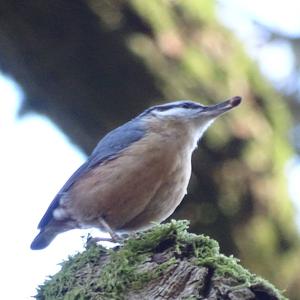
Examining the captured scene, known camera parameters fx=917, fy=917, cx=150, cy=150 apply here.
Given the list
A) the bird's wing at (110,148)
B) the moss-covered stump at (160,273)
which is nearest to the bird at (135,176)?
the bird's wing at (110,148)

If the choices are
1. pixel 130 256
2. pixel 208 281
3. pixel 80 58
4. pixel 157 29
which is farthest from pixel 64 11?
pixel 208 281

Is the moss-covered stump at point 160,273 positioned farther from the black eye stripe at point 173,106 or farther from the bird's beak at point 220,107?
the black eye stripe at point 173,106

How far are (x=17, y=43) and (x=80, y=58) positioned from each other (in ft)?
0.95

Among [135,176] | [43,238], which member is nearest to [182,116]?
[135,176]

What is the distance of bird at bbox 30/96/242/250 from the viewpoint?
4.07m

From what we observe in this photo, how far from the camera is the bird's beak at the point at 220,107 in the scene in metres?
3.95

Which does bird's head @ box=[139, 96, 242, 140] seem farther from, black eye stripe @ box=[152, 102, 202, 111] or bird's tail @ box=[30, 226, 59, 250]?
bird's tail @ box=[30, 226, 59, 250]

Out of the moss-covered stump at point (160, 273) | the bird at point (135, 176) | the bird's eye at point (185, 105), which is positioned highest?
the bird's eye at point (185, 105)

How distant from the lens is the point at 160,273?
2.57m

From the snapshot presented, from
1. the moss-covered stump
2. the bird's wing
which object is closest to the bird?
the bird's wing

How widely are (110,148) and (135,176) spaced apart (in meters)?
0.28

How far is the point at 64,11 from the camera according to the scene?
4.02 m

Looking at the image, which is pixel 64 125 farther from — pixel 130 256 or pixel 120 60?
pixel 130 256

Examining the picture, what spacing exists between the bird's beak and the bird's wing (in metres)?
0.34
